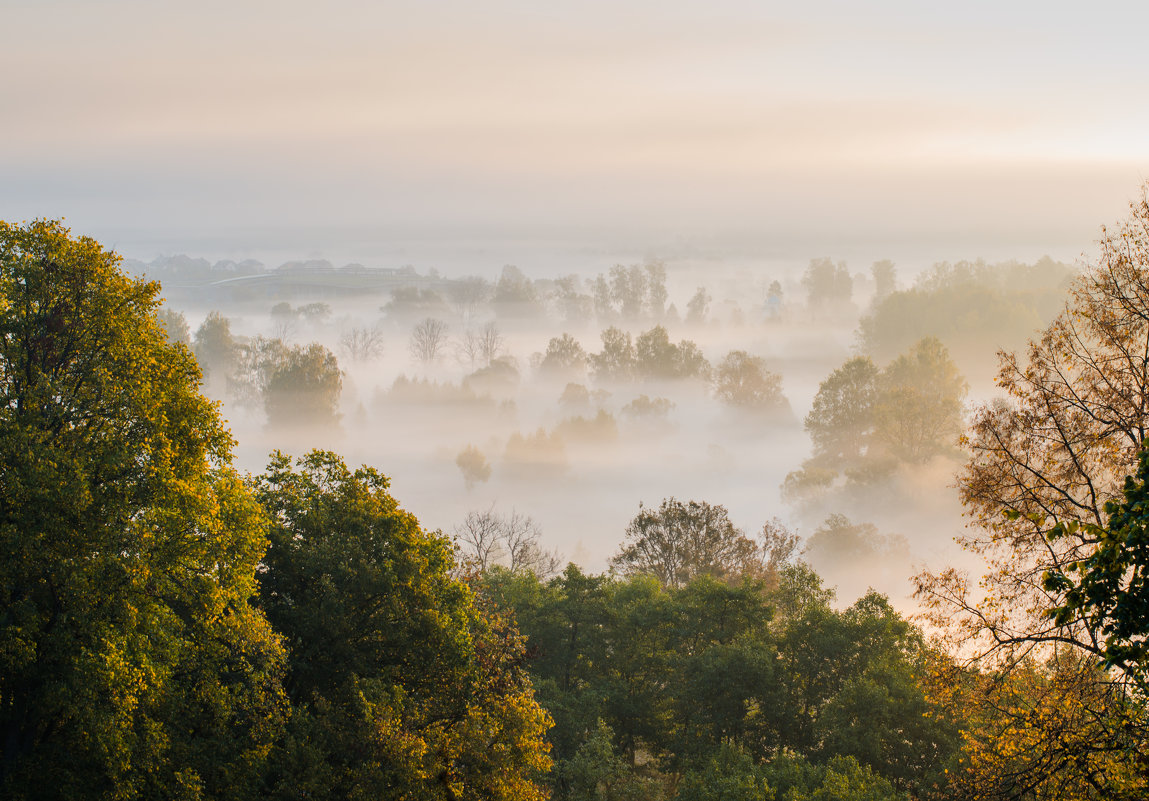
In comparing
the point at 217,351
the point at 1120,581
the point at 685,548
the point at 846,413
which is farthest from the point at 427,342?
the point at 1120,581

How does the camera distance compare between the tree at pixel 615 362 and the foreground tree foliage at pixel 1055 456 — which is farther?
the tree at pixel 615 362

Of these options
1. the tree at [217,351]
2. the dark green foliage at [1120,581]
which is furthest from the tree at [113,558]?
the tree at [217,351]

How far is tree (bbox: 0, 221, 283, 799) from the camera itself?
44.3 feet

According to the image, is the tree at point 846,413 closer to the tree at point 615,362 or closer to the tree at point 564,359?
the tree at point 615,362

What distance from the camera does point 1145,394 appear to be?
42.0 ft

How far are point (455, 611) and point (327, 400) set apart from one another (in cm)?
10136

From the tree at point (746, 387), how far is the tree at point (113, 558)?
11715 cm

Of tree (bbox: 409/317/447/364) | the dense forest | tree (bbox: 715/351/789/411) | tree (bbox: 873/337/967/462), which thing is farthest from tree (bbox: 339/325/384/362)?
the dense forest

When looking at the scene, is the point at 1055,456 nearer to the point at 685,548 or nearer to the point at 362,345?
the point at 685,548

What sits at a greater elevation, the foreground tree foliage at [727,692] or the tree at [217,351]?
the tree at [217,351]

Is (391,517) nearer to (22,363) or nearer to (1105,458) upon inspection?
(22,363)

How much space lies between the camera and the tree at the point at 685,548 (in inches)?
2044

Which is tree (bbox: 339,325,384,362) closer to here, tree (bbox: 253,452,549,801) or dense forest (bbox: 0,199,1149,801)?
dense forest (bbox: 0,199,1149,801)

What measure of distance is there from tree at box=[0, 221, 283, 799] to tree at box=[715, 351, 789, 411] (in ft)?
384
